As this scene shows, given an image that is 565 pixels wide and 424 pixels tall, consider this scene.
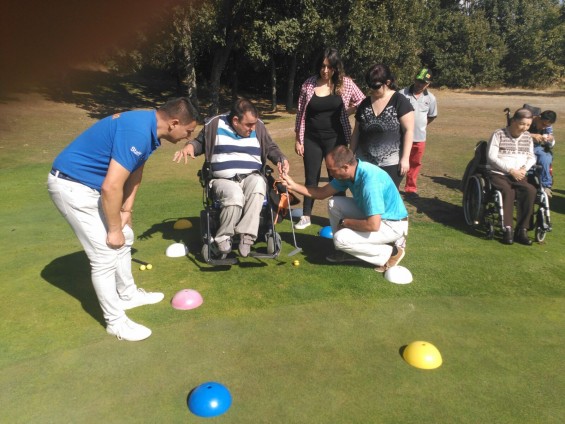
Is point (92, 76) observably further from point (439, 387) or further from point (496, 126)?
point (439, 387)

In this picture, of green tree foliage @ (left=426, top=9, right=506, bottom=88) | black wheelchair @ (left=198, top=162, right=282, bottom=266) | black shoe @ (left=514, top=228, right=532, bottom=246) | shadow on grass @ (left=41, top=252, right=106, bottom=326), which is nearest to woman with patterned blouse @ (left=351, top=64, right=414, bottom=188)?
black wheelchair @ (left=198, top=162, right=282, bottom=266)

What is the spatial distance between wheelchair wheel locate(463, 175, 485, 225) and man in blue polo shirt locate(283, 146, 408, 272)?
154cm

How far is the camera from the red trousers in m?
7.27

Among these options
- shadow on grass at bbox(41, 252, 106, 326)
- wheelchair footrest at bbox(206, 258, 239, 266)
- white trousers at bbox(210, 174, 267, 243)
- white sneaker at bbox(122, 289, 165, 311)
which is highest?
white trousers at bbox(210, 174, 267, 243)

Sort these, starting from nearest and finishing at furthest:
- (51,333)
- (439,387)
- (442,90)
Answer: (439,387) < (51,333) < (442,90)

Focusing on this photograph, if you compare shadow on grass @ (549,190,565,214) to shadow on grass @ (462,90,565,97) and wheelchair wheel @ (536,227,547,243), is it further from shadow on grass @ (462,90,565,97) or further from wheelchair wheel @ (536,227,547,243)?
shadow on grass @ (462,90,565,97)

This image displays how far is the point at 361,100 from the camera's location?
5.30m

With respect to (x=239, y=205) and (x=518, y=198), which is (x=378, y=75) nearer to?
(x=239, y=205)

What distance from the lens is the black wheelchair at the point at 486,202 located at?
212 inches

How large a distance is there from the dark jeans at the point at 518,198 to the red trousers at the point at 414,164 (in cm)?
187

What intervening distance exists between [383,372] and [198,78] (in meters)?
25.0

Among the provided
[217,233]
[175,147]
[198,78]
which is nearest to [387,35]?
[198,78]

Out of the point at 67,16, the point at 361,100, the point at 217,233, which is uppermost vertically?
the point at 67,16

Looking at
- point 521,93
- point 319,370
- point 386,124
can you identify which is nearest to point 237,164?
point 386,124
